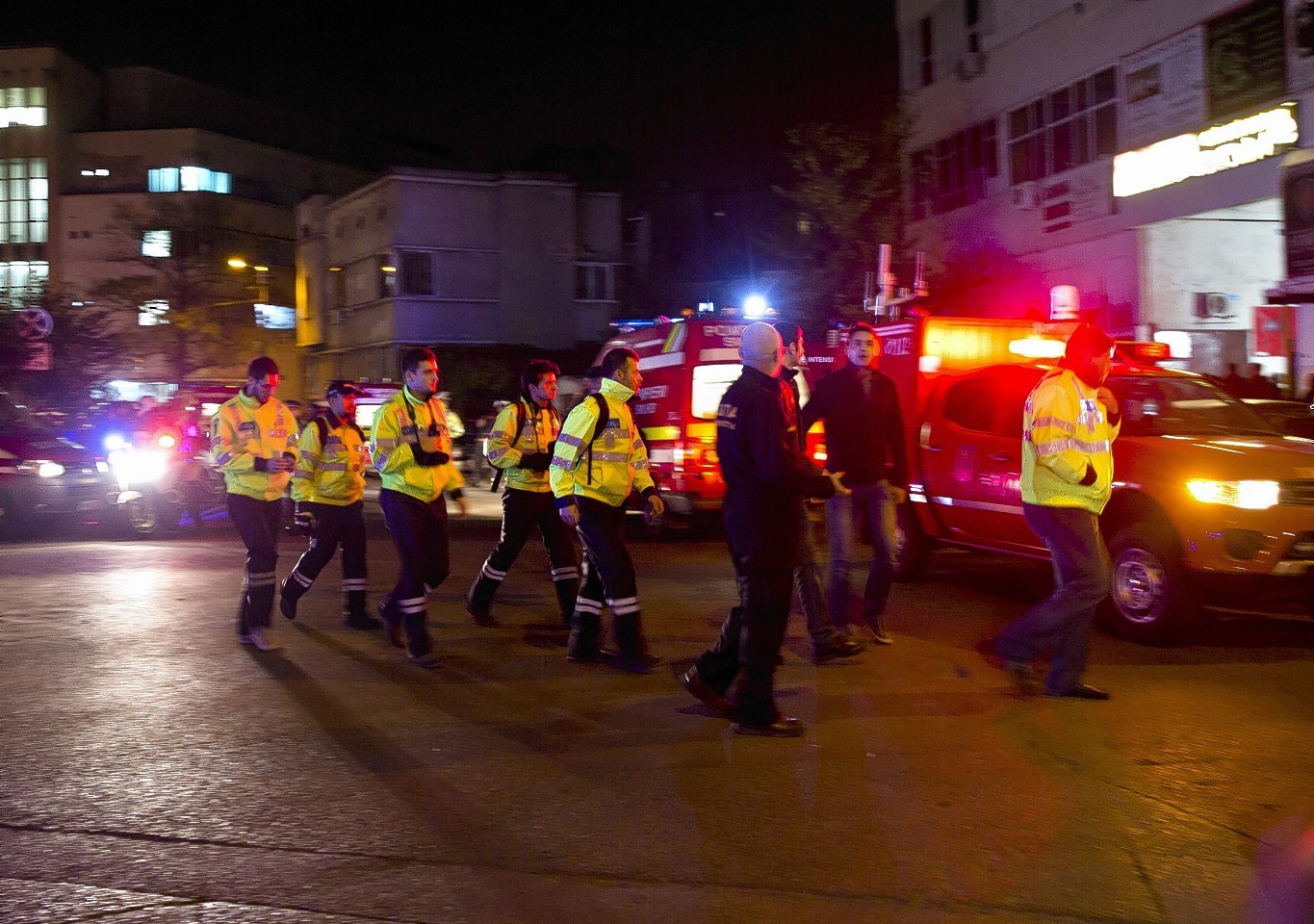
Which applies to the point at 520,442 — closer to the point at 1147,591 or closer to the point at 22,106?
the point at 1147,591

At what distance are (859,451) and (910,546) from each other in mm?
3205

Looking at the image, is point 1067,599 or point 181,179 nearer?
point 1067,599

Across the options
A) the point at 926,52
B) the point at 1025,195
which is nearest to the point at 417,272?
the point at 926,52

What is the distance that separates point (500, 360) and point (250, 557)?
94.3 ft

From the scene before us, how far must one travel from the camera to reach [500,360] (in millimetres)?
36469

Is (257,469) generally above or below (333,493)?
above

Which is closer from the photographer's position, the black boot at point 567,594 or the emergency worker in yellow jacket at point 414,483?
the emergency worker in yellow jacket at point 414,483

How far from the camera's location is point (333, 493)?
8.62m

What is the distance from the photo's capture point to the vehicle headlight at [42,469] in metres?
15.0

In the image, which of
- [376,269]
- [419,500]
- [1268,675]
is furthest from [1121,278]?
[376,269]

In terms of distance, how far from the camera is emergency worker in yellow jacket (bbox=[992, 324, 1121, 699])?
634cm

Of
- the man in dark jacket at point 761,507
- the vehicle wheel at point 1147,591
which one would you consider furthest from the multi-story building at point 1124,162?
the man in dark jacket at point 761,507

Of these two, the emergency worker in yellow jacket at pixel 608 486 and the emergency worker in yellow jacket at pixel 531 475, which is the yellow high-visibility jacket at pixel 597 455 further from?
the emergency worker in yellow jacket at pixel 531 475

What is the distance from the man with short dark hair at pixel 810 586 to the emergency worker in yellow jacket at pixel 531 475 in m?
1.79
